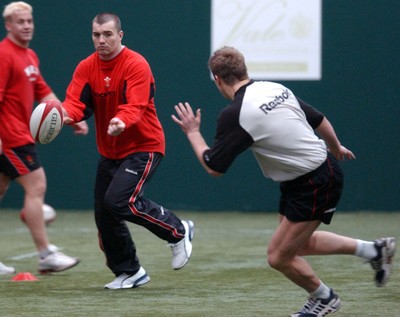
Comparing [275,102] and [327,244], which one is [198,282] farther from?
[275,102]

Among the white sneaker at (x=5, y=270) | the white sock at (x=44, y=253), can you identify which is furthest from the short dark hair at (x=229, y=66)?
the white sneaker at (x=5, y=270)

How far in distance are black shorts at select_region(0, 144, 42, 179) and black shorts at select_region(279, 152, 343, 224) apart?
9.47 ft

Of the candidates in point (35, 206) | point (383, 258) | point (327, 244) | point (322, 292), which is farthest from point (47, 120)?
point (383, 258)

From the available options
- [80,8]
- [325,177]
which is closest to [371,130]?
[80,8]

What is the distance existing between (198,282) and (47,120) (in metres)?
1.69

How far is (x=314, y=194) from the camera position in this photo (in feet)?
20.1

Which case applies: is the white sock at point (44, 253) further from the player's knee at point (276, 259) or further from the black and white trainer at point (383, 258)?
the black and white trainer at point (383, 258)

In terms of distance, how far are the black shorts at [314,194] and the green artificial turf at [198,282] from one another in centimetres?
65

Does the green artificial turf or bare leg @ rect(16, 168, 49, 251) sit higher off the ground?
bare leg @ rect(16, 168, 49, 251)

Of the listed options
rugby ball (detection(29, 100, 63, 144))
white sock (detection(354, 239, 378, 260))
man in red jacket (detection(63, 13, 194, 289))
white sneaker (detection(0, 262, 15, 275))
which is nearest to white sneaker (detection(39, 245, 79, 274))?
white sneaker (detection(0, 262, 15, 275))

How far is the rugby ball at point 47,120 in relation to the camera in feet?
23.5

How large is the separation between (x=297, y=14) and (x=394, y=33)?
120 cm

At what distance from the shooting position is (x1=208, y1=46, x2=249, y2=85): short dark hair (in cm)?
612

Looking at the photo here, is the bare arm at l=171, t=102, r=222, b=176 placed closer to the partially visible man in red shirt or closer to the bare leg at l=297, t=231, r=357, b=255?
the bare leg at l=297, t=231, r=357, b=255
